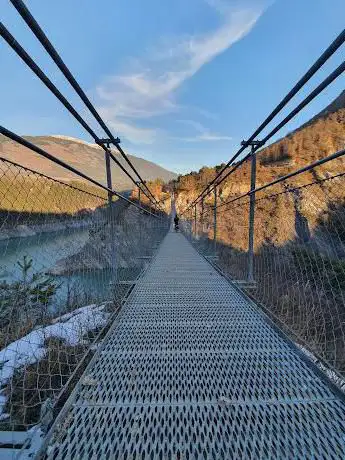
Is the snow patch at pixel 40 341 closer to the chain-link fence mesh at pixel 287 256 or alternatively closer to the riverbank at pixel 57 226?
the riverbank at pixel 57 226

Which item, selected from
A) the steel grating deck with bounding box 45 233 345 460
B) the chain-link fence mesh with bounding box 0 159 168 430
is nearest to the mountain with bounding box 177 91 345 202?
the chain-link fence mesh with bounding box 0 159 168 430

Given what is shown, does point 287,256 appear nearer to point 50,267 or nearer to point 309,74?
point 309,74

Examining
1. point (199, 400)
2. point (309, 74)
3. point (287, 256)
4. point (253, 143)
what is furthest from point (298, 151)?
point (199, 400)

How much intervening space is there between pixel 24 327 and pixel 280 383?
296 centimetres

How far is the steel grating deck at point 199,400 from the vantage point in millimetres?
772

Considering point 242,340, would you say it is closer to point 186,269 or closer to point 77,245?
point 77,245

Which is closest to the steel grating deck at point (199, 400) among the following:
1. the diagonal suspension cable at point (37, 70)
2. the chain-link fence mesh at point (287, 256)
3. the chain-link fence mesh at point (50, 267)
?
the chain-link fence mesh at point (50, 267)

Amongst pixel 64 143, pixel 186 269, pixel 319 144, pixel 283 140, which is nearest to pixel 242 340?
pixel 186 269

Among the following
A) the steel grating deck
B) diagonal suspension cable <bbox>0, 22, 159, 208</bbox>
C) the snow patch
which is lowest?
the snow patch

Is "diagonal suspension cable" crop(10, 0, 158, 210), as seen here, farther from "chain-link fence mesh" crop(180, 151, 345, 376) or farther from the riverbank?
"chain-link fence mesh" crop(180, 151, 345, 376)

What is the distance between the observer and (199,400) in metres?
0.97

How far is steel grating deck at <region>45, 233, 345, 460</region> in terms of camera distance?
77 cm

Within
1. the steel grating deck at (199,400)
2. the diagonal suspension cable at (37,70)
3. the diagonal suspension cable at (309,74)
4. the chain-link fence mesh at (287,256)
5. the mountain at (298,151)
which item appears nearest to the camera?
the steel grating deck at (199,400)

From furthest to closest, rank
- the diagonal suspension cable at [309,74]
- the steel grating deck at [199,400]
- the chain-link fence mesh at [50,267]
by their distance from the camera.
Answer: the chain-link fence mesh at [50,267], the diagonal suspension cable at [309,74], the steel grating deck at [199,400]
